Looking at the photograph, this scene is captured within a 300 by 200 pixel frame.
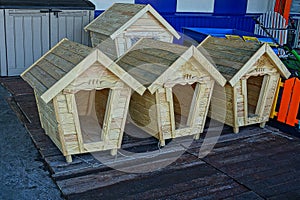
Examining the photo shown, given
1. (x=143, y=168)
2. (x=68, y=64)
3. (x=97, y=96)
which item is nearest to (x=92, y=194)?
(x=143, y=168)

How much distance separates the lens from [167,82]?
3.27 metres

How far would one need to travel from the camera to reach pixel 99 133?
11.2 feet

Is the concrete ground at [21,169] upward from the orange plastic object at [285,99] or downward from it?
downward

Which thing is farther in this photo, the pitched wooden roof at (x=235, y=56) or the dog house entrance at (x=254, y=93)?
the dog house entrance at (x=254, y=93)

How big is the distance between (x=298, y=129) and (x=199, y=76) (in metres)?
1.51

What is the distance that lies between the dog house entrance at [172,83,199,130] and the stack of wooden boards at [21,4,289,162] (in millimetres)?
10

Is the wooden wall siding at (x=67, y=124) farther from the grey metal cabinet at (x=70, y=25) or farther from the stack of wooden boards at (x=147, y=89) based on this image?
the grey metal cabinet at (x=70, y=25)

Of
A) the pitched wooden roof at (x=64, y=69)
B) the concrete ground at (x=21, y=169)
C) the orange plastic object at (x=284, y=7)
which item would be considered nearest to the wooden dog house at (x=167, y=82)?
the pitched wooden roof at (x=64, y=69)

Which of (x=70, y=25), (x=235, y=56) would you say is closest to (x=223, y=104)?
(x=235, y=56)

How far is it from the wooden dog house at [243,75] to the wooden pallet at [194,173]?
310 mm

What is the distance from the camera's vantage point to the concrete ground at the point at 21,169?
2648mm

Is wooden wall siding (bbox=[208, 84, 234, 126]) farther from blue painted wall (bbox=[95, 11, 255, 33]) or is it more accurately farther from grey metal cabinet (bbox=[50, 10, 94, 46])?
blue painted wall (bbox=[95, 11, 255, 33])

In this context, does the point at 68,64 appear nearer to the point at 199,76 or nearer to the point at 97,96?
the point at 97,96

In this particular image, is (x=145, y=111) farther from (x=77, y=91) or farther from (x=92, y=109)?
(x=77, y=91)
